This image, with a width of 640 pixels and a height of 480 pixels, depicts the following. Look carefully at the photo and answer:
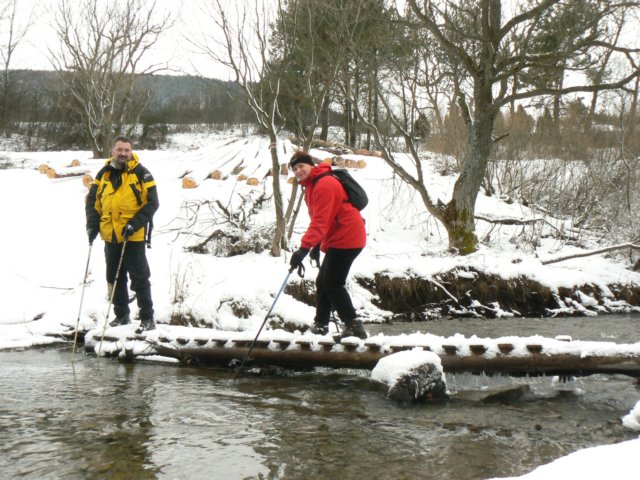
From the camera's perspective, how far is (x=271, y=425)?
4145mm

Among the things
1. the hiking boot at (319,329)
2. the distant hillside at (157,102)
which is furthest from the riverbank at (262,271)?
the distant hillside at (157,102)

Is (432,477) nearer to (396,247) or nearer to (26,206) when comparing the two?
(396,247)

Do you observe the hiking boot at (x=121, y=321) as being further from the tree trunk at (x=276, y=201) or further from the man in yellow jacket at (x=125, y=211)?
the tree trunk at (x=276, y=201)

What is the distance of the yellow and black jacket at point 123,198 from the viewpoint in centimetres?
598

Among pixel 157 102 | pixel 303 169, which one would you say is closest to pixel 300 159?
pixel 303 169

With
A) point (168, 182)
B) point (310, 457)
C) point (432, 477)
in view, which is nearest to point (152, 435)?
point (310, 457)

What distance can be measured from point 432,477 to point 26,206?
43.2 ft

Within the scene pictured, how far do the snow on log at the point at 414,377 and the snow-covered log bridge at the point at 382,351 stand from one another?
35cm

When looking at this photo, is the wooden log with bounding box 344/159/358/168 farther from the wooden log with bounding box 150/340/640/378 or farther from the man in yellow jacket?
the wooden log with bounding box 150/340/640/378

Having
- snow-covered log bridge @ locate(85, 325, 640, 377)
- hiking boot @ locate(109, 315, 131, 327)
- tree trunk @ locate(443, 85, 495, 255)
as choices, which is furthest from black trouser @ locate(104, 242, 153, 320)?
tree trunk @ locate(443, 85, 495, 255)

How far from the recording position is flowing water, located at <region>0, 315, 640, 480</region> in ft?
11.3

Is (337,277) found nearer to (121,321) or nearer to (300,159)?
(300,159)

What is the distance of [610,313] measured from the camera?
941cm

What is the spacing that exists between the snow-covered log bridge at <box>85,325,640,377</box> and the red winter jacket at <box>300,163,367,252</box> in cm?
93
